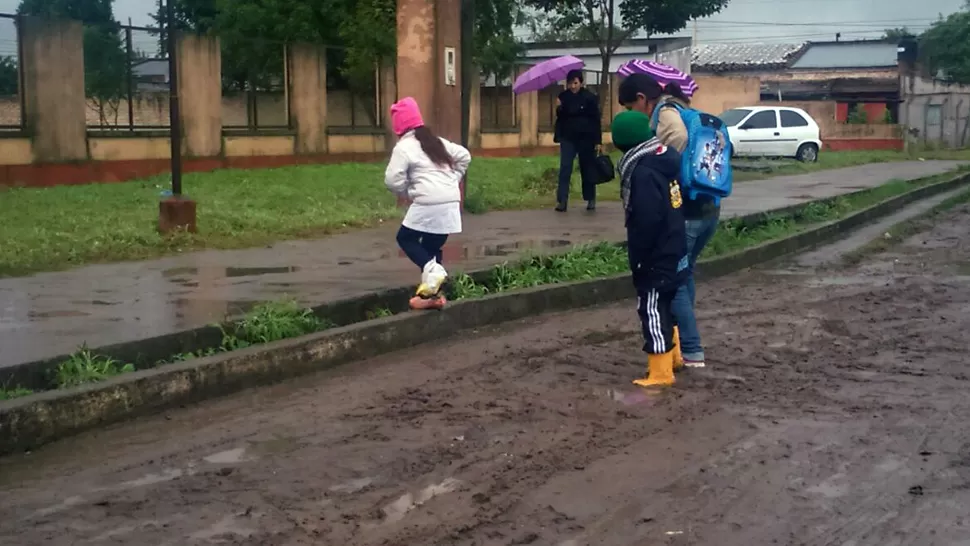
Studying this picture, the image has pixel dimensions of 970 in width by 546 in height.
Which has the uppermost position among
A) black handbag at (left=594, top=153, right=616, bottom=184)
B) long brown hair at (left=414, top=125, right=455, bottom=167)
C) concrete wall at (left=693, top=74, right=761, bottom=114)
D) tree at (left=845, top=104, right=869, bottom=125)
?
concrete wall at (left=693, top=74, right=761, bottom=114)

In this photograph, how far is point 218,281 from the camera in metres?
8.99

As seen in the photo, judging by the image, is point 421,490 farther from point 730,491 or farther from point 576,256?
point 576,256

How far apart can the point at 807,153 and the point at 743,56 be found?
1217 inches

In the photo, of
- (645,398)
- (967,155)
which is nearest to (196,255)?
(645,398)

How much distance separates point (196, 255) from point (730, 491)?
266 inches

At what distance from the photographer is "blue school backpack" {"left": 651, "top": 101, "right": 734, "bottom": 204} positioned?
6.81 metres

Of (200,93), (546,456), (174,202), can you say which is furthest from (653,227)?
(200,93)

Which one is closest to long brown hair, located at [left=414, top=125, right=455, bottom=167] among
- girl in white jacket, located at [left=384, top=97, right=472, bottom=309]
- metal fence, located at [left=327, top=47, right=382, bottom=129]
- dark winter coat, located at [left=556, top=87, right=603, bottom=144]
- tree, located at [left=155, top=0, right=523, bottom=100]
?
girl in white jacket, located at [left=384, top=97, right=472, bottom=309]

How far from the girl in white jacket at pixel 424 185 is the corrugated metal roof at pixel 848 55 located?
4876 cm

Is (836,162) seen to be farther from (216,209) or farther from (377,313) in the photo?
(377,313)

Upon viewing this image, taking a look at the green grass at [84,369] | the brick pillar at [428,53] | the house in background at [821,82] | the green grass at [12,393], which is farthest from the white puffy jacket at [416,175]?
the house in background at [821,82]

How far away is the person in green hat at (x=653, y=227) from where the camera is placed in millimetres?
6430

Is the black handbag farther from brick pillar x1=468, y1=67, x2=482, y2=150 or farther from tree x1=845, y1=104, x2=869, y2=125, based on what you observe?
tree x1=845, y1=104, x2=869, y2=125

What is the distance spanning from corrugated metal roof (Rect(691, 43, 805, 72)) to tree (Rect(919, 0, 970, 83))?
19.9 ft
